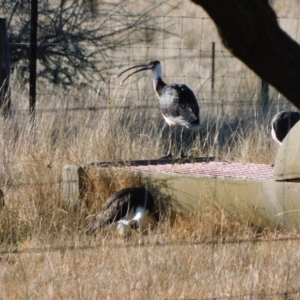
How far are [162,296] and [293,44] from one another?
6.81 feet

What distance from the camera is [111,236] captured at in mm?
6457

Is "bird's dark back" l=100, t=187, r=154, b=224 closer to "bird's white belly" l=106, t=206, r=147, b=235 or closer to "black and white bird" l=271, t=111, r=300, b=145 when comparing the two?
"bird's white belly" l=106, t=206, r=147, b=235

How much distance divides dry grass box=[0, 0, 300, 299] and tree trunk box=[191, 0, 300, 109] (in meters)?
1.80

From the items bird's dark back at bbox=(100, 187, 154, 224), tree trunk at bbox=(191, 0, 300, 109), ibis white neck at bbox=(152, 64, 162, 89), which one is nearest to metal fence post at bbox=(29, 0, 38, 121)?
ibis white neck at bbox=(152, 64, 162, 89)

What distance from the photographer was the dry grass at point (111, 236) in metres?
4.85

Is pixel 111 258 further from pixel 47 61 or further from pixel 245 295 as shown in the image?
pixel 47 61

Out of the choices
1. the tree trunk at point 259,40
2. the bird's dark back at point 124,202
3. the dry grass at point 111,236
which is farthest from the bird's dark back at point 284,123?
the tree trunk at point 259,40

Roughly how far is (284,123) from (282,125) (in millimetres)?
44

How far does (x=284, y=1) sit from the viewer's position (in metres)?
26.3

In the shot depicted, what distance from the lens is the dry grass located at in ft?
15.9

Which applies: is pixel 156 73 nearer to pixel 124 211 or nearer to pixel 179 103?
pixel 179 103

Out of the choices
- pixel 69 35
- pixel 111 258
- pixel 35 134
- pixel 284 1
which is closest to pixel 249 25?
pixel 111 258

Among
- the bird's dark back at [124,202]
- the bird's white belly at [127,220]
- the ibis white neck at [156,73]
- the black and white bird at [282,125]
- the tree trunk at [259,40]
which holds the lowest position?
the bird's white belly at [127,220]

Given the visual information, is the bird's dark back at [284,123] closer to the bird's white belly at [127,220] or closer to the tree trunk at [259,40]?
the bird's white belly at [127,220]
